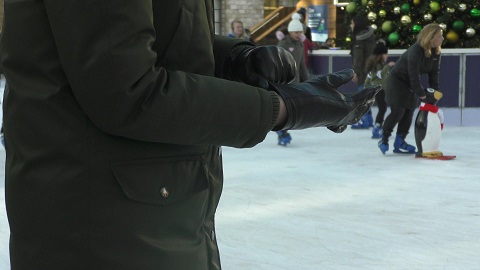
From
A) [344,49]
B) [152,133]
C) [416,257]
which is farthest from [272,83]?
[344,49]

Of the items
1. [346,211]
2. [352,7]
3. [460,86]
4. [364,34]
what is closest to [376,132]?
[364,34]

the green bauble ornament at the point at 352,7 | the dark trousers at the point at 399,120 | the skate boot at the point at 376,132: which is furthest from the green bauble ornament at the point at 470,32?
the dark trousers at the point at 399,120

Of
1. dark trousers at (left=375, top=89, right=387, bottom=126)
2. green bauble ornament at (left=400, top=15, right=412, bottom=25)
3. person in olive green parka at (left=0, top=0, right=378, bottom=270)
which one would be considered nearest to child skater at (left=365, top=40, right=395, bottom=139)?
dark trousers at (left=375, top=89, right=387, bottom=126)

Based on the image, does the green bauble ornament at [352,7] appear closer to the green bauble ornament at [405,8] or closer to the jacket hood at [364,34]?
the green bauble ornament at [405,8]

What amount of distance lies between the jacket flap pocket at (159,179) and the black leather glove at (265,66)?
164 mm

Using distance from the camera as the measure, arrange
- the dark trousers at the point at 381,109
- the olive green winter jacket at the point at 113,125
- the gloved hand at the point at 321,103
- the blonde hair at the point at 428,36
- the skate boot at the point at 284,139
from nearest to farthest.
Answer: the olive green winter jacket at the point at 113,125, the gloved hand at the point at 321,103, the blonde hair at the point at 428,36, the skate boot at the point at 284,139, the dark trousers at the point at 381,109

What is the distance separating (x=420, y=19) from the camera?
36.6 ft

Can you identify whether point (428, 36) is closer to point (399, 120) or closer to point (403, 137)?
point (399, 120)

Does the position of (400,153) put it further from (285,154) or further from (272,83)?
(272,83)

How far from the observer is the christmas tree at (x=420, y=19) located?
35.7ft

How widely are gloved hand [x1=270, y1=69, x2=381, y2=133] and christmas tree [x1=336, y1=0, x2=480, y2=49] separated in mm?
10053

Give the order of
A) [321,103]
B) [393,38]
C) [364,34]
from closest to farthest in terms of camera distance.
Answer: [321,103], [364,34], [393,38]

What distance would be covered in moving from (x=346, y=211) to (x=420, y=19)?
23.0 feet

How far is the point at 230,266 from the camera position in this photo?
133 inches
